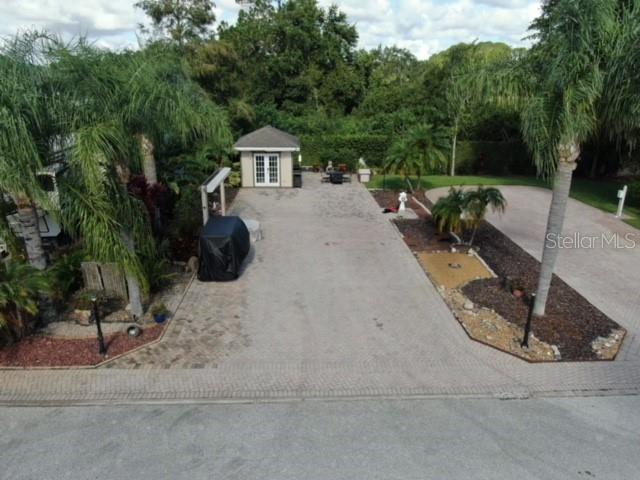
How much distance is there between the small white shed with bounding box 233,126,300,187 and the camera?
2331 centimetres

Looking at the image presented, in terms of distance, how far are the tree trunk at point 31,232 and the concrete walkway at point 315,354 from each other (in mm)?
2252

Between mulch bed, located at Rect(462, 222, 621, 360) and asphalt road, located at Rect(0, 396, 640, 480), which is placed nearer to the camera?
asphalt road, located at Rect(0, 396, 640, 480)

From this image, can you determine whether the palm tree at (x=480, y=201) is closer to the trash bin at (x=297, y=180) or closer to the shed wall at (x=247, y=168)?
the trash bin at (x=297, y=180)

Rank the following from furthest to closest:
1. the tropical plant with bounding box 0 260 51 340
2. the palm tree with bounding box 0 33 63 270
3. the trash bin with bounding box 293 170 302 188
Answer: the trash bin with bounding box 293 170 302 188 < the tropical plant with bounding box 0 260 51 340 < the palm tree with bounding box 0 33 63 270

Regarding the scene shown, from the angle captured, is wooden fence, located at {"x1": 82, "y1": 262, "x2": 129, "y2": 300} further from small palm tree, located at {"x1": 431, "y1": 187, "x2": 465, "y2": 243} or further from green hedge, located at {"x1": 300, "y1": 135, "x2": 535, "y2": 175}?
green hedge, located at {"x1": 300, "y1": 135, "x2": 535, "y2": 175}

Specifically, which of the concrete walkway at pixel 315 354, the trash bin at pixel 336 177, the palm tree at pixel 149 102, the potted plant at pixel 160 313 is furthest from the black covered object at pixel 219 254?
the trash bin at pixel 336 177

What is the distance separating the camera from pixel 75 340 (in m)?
8.95

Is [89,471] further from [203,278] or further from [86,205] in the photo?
[203,278]

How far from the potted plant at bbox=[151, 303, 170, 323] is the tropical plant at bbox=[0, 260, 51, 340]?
6.90ft

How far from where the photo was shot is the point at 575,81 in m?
7.62

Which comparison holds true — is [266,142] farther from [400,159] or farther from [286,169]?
[400,159]

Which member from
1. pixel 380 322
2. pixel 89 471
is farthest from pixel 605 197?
pixel 89 471

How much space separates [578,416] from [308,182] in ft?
66.4

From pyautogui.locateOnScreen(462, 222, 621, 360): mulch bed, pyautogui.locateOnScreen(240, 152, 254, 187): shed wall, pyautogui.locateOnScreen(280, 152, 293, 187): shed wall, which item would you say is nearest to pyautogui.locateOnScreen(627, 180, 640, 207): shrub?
pyautogui.locateOnScreen(462, 222, 621, 360): mulch bed
